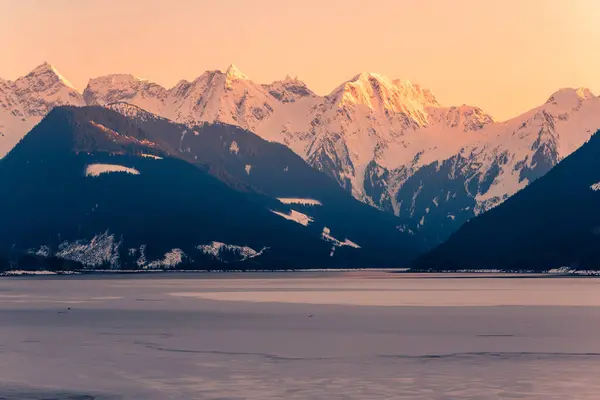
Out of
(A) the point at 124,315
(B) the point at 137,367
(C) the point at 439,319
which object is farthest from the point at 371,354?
(A) the point at 124,315

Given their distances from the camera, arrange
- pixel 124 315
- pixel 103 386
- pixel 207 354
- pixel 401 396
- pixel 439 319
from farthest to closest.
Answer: pixel 124 315, pixel 439 319, pixel 207 354, pixel 103 386, pixel 401 396

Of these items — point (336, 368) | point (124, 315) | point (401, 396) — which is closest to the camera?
point (401, 396)

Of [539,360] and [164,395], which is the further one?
[539,360]

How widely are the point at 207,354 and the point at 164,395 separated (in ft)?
98.7

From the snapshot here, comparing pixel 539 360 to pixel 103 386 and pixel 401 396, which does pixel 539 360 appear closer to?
pixel 401 396

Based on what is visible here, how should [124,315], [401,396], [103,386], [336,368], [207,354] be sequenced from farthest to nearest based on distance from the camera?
[124,315], [207,354], [336,368], [103,386], [401,396]

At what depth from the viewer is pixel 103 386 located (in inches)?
3984

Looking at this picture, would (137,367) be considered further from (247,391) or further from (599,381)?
(599,381)

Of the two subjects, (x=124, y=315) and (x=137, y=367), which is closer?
(x=137, y=367)

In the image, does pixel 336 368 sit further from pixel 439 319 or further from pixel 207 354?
pixel 439 319

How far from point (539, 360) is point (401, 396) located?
2904 centimetres

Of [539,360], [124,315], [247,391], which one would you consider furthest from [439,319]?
[247,391]

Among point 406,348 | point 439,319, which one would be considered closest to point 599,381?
point 406,348

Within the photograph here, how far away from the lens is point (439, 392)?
95.9 m
